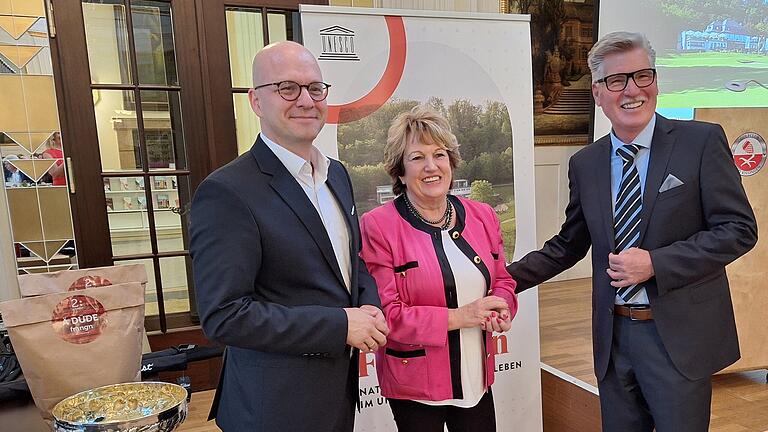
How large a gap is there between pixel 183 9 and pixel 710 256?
10.1ft

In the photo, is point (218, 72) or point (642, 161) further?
point (218, 72)

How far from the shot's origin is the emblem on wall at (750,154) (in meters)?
2.90

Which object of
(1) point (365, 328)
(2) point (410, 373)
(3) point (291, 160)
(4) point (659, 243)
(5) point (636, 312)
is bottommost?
(2) point (410, 373)

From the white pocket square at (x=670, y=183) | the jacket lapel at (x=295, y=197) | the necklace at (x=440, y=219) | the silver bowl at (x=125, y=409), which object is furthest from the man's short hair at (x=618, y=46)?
the silver bowl at (x=125, y=409)

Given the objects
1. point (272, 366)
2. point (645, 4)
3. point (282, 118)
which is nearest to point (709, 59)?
point (645, 4)

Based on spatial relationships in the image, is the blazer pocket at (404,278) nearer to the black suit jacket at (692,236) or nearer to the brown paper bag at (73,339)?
the black suit jacket at (692,236)

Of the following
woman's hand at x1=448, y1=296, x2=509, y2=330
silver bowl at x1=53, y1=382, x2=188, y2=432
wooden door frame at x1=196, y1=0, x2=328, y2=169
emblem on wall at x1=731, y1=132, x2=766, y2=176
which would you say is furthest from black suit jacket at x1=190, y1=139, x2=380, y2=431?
emblem on wall at x1=731, y1=132, x2=766, y2=176

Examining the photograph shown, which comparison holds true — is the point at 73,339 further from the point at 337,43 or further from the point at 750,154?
the point at 750,154

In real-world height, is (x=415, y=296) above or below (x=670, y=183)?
below

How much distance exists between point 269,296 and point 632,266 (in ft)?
3.23

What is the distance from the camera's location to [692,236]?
148 centimetres

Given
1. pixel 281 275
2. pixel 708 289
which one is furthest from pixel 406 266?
pixel 708 289

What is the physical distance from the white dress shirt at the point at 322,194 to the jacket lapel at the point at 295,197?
0.07 feet

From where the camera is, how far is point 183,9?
3.19 meters
